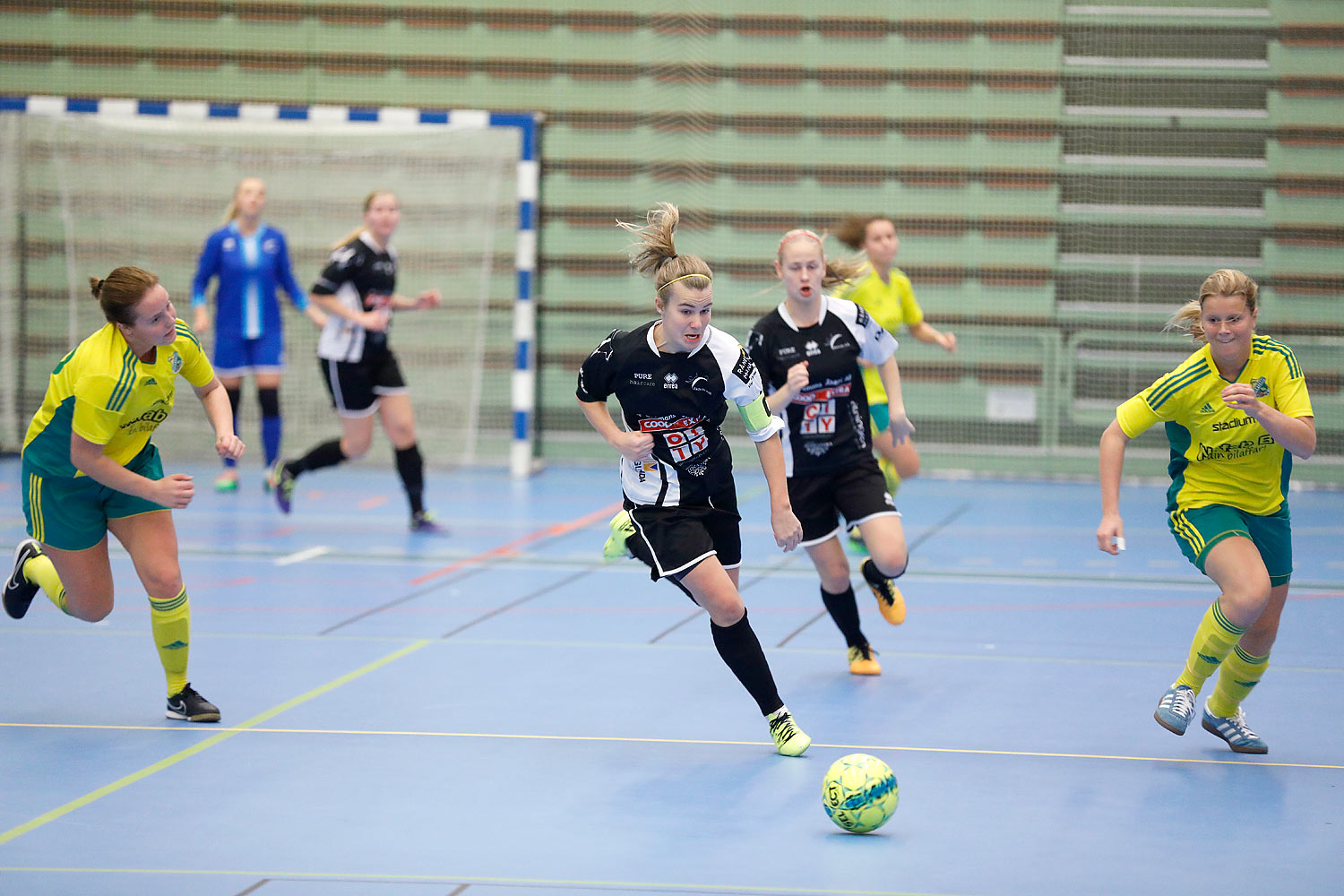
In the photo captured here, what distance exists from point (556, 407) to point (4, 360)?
187 inches

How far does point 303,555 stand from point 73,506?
336 cm

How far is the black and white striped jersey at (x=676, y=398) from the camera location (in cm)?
441

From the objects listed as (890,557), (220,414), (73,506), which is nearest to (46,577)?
(73,506)

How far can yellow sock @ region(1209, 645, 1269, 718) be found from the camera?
4426 millimetres

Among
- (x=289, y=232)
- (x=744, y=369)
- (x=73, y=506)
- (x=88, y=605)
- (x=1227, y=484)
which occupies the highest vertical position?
(x=289, y=232)

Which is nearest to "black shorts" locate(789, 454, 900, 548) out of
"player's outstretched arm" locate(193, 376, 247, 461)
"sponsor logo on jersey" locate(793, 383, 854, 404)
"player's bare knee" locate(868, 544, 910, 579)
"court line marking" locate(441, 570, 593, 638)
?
"player's bare knee" locate(868, 544, 910, 579)

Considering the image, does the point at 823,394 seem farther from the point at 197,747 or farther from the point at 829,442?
the point at 197,747

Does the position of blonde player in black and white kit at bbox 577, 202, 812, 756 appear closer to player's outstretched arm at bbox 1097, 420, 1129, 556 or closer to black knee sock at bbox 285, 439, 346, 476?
player's outstretched arm at bbox 1097, 420, 1129, 556

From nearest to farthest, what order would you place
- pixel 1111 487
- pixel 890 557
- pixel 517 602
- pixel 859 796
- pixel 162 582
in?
1. pixel 859 796
2. pixel 1111 487
3. pixel 162 582
4. pixel 890 557
5. pixel 517 602

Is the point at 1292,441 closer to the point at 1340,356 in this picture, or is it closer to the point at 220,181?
the point at 1340,356

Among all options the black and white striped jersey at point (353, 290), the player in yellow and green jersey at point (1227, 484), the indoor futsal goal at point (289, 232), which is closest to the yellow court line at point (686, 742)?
the player in yellow and green jersey at point (1227, 484)

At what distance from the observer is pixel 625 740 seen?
456cm

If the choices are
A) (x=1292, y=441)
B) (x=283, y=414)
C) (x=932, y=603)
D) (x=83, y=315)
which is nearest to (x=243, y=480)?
(x=283, y=414)

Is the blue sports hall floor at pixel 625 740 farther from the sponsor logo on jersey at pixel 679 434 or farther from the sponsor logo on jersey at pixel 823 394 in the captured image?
the sponsor logo on jersey at pixel 823 394
